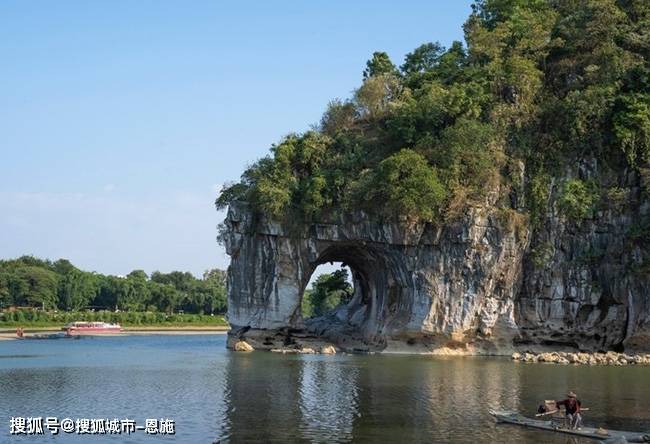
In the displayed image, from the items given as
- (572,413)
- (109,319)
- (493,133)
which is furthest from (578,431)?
(109,319)

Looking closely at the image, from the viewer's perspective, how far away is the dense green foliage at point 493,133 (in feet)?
152

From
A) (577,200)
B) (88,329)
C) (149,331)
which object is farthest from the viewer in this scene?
(149,331)

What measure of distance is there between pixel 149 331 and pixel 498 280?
50.9 m

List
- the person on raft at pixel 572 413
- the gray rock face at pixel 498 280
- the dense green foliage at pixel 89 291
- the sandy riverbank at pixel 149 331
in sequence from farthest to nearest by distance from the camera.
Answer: the dense green foliage at pixel 89 291 < the sandy riverbank at pixel 149 331 < the gray rock face at pixel 498 280 < the person on raft at pixel 572 413

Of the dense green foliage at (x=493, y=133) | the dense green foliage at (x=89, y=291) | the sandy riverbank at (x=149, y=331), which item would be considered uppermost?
the dense green foliage at (x=493, y=133)

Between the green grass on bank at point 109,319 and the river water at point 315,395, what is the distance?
142 feet

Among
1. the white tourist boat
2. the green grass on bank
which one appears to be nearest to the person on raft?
the white tourist boat

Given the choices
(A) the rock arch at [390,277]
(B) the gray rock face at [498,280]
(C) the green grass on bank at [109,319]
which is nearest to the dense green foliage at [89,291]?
(C) the green grass on bank at [109,319]

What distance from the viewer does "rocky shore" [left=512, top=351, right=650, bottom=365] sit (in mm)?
40719

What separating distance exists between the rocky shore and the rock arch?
375cm

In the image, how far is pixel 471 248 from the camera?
46.5 m

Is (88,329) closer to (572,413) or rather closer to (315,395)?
(315,395)

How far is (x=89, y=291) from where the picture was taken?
96188 mm

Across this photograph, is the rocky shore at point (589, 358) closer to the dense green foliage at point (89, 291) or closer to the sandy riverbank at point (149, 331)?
the sandy riverbank at point (149, 331)
